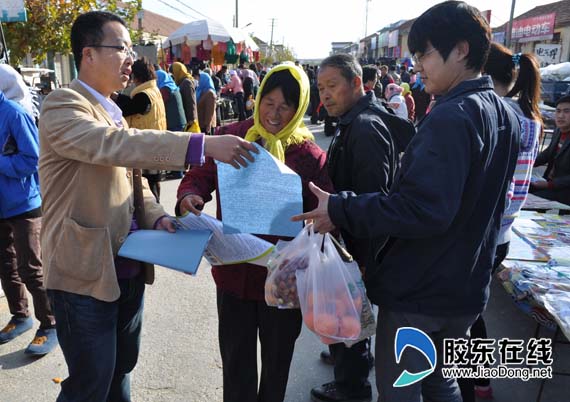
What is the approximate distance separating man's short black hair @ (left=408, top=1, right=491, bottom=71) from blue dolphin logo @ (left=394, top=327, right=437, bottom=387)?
0.98 metres

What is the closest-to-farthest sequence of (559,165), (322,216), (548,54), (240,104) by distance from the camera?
1. (322,216)
2. (559,165)
3. (240,104)
4. (548,54)

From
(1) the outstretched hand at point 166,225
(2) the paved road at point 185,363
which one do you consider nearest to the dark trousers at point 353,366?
(2) the paved road at point 185,363

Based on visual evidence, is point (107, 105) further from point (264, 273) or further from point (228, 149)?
point (264, 273)

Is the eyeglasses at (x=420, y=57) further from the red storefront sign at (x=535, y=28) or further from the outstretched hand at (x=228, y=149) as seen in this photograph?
→ the red storefront sign at (x=535, y=28)

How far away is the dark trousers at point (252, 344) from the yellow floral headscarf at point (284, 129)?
Answer: 70 cm

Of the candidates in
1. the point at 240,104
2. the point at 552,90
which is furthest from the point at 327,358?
the point at 552,90

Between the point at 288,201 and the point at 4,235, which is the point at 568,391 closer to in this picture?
the point at 288,201

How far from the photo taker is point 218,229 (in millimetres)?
1893

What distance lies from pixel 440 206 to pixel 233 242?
847mm

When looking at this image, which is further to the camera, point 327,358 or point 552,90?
point 552,90

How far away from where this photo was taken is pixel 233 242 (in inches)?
74.4

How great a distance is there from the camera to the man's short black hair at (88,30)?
170 centimetres

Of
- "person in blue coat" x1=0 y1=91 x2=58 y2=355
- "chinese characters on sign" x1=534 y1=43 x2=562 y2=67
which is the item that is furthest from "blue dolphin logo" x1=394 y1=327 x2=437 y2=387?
"chinese characters on sign" x1=534 y1=43 x2=562 y2=67

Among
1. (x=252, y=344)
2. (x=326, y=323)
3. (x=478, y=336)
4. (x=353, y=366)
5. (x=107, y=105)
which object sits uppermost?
(x=107, y=105)
